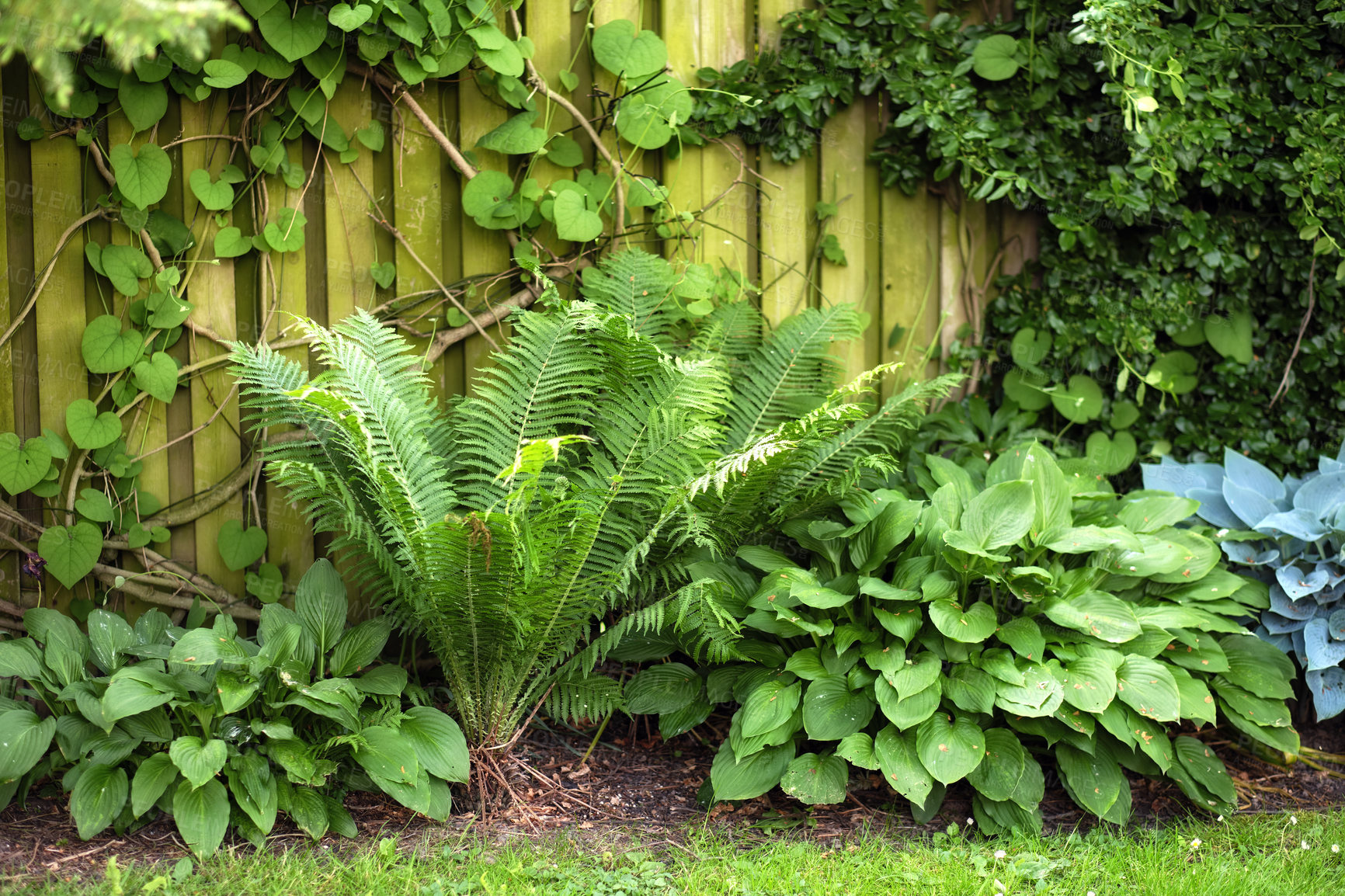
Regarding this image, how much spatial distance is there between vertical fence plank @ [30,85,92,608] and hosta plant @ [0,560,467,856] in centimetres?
56

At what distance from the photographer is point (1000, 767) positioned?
224cm

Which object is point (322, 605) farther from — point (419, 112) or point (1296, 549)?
point (1296, 549)

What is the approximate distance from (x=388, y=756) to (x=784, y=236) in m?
2.03

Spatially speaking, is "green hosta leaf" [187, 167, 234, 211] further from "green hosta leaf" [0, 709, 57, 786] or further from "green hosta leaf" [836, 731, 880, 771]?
"green hosta leaf" [836, 731, 880, 771]

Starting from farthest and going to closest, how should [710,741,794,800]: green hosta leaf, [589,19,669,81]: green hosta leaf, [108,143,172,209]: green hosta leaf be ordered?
[589,19,669,81]: green hosta leaf → [108,143,172,209]: green hosta leaf → [710,741,794,800]: green hosta leaf

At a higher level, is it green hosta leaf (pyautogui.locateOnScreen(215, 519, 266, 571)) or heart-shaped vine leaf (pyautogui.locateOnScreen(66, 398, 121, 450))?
heart-shaped vine leaf (pyautogui.locateOnScreen(66, 398, 121, 450))

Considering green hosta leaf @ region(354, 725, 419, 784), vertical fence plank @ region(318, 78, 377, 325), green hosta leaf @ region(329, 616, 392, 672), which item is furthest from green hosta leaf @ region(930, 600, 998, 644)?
vertical fence plank @ region(318, 78, 377, 325)

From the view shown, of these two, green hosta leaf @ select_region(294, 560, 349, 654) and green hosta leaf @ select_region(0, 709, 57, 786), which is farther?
green hosta leaf @ select_region(294, 560, 349, 654)

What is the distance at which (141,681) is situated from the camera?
203 cm

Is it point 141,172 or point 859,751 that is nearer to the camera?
point 859,751

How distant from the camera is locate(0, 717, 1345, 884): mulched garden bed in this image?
204 centimetres

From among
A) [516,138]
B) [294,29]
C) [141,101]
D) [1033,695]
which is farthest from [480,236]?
[1033,695]

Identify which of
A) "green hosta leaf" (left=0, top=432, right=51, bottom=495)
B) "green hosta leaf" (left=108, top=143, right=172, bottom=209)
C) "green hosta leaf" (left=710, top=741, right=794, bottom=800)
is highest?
"green hosta leaf" (left=108, top=143, right=172, bottom=209)

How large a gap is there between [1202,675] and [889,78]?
2.02 metres
